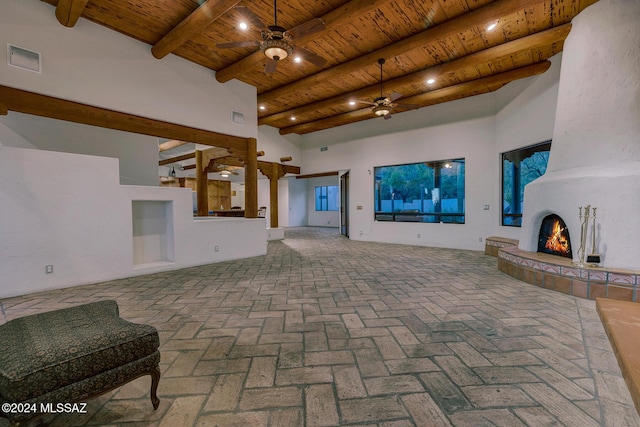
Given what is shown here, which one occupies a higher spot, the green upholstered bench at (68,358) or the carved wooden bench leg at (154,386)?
the green upholstered bench at (68,358)

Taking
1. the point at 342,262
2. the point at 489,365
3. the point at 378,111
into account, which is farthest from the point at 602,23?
the point at 342,262

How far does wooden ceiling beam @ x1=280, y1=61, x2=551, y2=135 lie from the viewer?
17.2 ft

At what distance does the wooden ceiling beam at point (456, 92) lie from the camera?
5.26 m

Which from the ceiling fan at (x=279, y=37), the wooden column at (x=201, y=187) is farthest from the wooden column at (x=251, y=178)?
the ceiling fan at (x=279, y=37)

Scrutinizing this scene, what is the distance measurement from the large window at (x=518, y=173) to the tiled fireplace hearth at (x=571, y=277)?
2.25 m

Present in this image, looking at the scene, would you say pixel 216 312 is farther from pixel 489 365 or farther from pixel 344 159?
pixel 344 159

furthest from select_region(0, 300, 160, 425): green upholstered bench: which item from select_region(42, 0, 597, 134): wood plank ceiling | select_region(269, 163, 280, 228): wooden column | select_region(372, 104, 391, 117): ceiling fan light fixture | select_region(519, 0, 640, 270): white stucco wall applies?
select_region(269, 163, 280, 228): wooden column

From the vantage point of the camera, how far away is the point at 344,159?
8.91m

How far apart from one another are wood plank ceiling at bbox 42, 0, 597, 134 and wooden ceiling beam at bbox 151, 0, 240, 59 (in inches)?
0.6

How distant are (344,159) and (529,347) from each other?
7.45m

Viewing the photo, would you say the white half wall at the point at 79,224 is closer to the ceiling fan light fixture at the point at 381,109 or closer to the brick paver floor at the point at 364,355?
the brick paver floor at the point at 364,355

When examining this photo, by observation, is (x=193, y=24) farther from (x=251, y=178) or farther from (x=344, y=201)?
(x=344, y=201)

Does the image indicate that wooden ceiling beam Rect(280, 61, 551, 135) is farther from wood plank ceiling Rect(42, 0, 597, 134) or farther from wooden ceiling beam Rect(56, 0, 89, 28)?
wooden ceiling beam Rect(56, 0, 89, 28)

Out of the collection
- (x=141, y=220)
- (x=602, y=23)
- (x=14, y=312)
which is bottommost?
(x=14, y=312)
